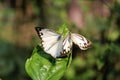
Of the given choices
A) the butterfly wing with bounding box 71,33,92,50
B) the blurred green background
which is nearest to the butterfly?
the butterfly wing with bounding box 71,33,92,50

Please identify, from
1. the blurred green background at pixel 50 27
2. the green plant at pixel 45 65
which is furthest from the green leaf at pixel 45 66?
the blurred green background at pixel 50 27

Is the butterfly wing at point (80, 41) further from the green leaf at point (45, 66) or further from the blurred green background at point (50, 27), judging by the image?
the blurred green background at point (50, 27)

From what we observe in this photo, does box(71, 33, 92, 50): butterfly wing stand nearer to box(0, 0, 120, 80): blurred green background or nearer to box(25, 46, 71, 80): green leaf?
box(25, 46, 71, 80): green leaf

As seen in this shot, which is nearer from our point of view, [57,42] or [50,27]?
[57,42]

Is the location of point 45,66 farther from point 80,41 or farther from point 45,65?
point 80,41

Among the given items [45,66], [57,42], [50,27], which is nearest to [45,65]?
[45,66]
